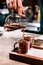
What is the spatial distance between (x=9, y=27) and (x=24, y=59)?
4.10 feet

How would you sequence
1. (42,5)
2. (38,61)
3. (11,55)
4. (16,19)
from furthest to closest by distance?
(16,19) < (42,5) < (11,55) < (38,61)

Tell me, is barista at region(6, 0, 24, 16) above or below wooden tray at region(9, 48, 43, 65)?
above

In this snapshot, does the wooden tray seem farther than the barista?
No

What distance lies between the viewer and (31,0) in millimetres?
2479

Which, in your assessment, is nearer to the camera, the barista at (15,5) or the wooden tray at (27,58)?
the wooden tray at (27,58)

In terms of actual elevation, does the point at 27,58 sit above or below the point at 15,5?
below

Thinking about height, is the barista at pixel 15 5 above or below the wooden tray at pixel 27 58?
above

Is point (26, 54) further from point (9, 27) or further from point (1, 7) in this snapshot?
point (1, 7)

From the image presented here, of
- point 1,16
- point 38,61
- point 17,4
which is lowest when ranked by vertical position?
point 38,61

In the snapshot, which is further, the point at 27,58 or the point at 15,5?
the point at 15,5

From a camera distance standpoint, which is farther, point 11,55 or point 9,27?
point 9,27

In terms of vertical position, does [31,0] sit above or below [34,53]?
above

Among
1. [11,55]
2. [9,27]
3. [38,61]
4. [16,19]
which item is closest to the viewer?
[38,61]

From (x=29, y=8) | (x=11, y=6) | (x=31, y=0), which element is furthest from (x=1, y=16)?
(x=11, y=6)
